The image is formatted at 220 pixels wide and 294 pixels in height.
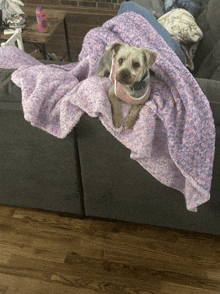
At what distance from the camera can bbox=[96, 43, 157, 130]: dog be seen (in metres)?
0.91

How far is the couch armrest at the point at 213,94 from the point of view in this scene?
93 cm

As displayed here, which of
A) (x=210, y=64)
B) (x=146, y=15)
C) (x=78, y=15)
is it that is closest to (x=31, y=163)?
(x=146, y=15)

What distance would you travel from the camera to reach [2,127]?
105cm

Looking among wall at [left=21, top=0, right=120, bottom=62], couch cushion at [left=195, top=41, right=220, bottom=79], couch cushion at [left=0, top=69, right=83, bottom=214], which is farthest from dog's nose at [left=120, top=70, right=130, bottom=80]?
wall at [left=21, top=0, right=120, bottom=62]

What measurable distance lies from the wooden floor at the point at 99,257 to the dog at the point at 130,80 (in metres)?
0.71

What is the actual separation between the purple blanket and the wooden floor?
1.25ft

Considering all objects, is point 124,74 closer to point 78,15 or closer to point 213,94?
point 213,94

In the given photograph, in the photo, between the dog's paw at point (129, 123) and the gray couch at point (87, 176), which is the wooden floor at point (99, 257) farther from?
the dog's paw at point (129, 123)

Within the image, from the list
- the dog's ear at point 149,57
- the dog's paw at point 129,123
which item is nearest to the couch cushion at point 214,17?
the dog's ear at point 149,57

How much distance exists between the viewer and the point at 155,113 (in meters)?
0.93

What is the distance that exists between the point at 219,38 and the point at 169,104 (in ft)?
3.44

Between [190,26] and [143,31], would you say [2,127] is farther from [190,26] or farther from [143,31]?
[190,26]

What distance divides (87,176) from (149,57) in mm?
595

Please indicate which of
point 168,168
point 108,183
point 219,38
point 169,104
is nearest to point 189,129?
point 169,104
